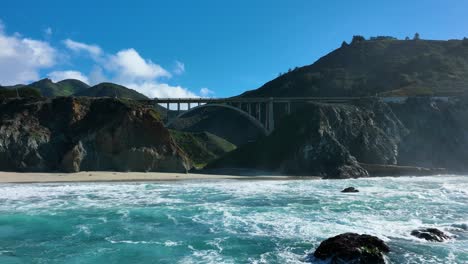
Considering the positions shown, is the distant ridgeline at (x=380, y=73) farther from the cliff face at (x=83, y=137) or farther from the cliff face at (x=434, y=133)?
the cliff face at (x=83, y=137)

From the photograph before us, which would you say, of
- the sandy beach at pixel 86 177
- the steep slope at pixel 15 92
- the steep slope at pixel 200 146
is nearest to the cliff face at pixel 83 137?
the sandy beach at pixel 86 177

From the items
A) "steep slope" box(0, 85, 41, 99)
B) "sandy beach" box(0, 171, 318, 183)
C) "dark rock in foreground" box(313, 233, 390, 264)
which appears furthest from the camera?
"steep slope" box(0, 85, 41, 99)

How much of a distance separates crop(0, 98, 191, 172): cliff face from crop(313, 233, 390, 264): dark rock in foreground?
147ft

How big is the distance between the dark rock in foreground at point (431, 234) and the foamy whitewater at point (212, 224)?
483 millimetres

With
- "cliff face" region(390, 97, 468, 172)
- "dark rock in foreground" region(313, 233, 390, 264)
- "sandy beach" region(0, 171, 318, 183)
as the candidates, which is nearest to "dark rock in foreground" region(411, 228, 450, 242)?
"dark rock in foreground" region(313, 233, 390, 264)

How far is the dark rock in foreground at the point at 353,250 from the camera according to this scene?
1517 centimetres

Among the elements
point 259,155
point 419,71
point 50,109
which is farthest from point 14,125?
point 419,71

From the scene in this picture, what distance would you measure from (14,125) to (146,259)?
154ft

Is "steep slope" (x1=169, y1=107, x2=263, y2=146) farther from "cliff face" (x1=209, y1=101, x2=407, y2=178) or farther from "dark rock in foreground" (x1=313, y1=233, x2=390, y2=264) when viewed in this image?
"dark rock in foreground" (x1=313, y1=233, x2=390, y2=264)

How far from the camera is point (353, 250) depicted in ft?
50.3

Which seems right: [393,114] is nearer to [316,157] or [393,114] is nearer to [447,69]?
[316,157]

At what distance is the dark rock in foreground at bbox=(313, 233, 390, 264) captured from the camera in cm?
1517

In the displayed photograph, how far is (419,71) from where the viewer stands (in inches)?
5022

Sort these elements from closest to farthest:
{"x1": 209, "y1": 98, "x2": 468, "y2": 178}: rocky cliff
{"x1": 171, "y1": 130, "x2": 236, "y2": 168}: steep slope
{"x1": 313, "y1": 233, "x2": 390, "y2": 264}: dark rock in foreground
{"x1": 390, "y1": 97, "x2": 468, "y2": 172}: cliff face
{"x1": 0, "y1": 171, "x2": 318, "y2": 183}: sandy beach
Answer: {"x1": 313, "y1": 233, "x2": 390, "y2": 264}: dark rock in foreground < {"x1": 0, "y1": 171, "x2": 318, "y2": 183}: sandy beach < {"x1": 209, "y1": 98, "x2": 468, "y2": 178}: rocky cliff < {"x1": 390, "y1": 97, "x2": 468, "y2": 172}: cliff face < {"x1": 171, "y1": 130, "x2": 236, "y2": 168}: steep slope
